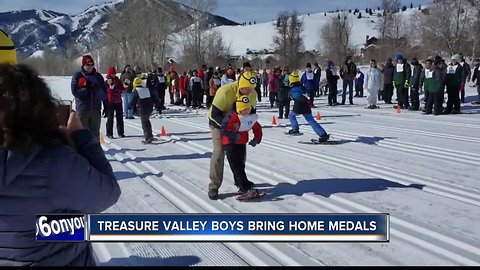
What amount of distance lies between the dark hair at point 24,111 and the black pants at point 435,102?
13.5m

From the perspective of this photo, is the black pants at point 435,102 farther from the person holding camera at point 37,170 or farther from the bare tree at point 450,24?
the bare tree at point 450,24

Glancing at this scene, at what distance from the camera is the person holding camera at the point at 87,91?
7.93 m

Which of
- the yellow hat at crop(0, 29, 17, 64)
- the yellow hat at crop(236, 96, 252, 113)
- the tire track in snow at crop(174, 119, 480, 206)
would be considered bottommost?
the tire track in snow at crop(174, 119, 480, 206)

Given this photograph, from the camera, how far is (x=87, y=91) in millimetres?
7973

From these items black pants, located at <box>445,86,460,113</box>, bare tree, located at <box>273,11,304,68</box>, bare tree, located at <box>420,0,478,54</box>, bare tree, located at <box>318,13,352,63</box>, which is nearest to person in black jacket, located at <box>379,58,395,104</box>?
black pants, located at <box>445,86,460,113</box>

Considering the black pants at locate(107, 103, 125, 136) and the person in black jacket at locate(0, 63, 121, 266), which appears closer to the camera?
the person in black jacket at locate(0, 63, 121, 266)

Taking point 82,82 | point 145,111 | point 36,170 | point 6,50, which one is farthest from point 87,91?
point 36,170

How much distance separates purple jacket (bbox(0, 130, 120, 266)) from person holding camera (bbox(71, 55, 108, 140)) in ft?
20.8

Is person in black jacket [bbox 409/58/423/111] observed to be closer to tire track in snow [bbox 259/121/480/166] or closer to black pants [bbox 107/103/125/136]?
tire track in snow [bbox 259/121/480/166]

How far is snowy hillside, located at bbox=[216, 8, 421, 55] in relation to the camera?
127 meters

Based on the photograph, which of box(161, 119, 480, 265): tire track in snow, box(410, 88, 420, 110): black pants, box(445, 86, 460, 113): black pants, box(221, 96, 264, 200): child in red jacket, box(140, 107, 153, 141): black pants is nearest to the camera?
box(161, 119, 480, 265): tire track in snow

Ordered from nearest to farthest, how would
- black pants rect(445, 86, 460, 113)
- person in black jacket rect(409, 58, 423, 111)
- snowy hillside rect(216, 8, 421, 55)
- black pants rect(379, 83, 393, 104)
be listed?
black pants rect(445, 86, 460, 113) → person in black jacket rect(409, 58, 423, 111) → black pants rect(379, 83, 393, 104) → snowy hillside rect(216, 8, 421, 55)

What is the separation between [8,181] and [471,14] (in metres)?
54.4

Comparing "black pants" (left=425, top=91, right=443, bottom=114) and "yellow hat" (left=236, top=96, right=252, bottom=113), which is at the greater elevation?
"yellow hat" (left=236, top=96, right=252, bottom=113)
